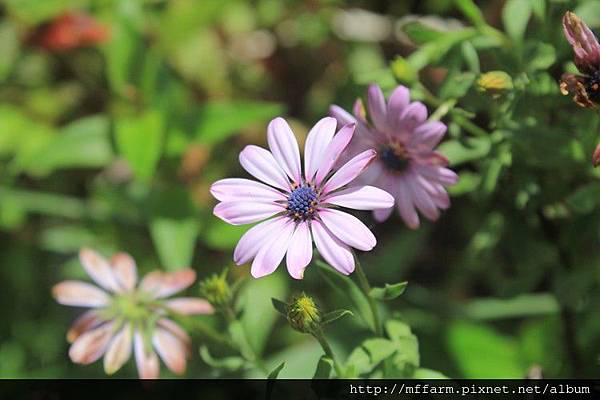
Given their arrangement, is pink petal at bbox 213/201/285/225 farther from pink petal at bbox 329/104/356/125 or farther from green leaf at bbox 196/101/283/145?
green leaf at bbox 196/101/283/145

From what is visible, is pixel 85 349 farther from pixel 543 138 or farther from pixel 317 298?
pixel 543 138

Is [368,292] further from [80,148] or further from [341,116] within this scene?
[80,148]

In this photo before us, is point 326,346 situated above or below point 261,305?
above

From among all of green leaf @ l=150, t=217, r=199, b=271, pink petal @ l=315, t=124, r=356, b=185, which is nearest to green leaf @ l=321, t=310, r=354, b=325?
pink petal @ l=315, t=124, r=356, b=185

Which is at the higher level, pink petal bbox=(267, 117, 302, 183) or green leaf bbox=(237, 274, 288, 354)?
pink petal bbox=(267, 117, 302, 183)

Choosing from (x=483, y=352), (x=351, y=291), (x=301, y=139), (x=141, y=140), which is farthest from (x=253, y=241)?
(x=301, y=139)

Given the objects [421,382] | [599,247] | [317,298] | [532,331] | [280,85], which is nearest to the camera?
[421,382]

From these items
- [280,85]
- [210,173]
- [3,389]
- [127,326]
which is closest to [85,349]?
[127,326]
